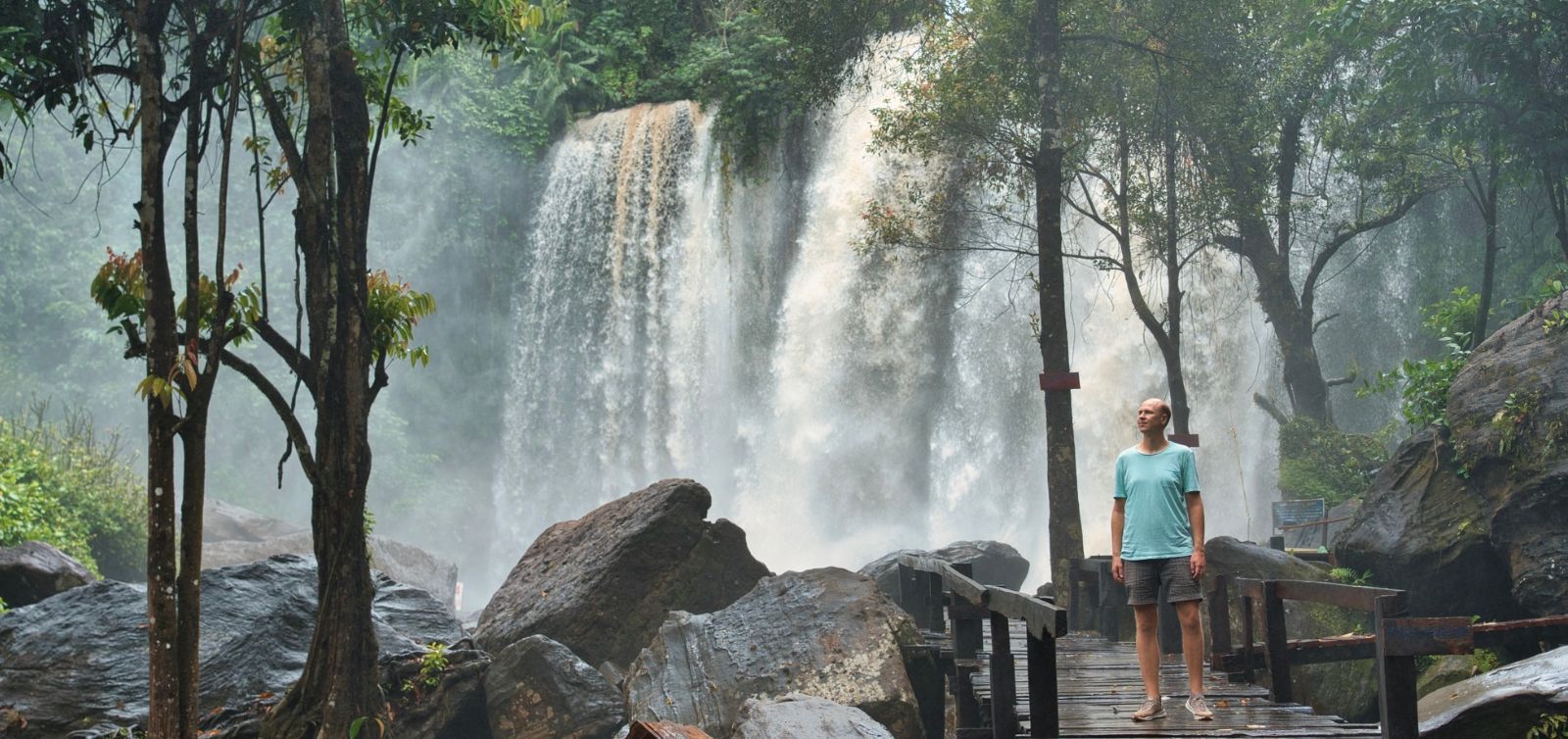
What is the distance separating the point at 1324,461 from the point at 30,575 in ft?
46.9

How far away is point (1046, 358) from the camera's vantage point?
11891mm

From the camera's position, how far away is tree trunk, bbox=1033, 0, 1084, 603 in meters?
11.5

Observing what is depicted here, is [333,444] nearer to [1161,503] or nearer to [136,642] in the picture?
[136,642]

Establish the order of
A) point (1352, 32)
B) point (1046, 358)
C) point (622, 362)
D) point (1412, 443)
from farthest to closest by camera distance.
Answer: point (622, 362)
point (1352, 32)
point (1046, 358)
point (1412, 443)

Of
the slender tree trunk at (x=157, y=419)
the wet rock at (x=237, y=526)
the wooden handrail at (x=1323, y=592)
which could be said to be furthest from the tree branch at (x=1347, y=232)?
the wet rock at (x=237, y=526)

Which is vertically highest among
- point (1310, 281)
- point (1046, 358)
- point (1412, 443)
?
point (1310, 281)

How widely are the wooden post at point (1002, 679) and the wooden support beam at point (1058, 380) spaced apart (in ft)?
18.6

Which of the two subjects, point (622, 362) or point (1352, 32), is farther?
point (622, 362)

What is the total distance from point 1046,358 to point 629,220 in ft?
44.8

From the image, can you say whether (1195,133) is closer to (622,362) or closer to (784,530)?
(784,530)

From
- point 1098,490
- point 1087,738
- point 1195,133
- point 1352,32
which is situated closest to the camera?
point 1087,738

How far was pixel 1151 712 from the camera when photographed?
6.07 meters

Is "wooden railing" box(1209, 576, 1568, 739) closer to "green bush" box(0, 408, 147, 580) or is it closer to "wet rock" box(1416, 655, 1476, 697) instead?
"wet rock" box(1416, 655, 1476, 697)

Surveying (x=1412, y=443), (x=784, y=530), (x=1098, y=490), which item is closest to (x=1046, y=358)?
(x=1412, y=443)
